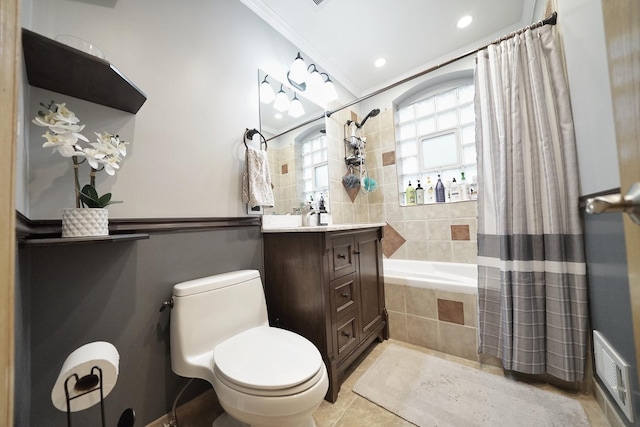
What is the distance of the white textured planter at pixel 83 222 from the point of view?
813 mm

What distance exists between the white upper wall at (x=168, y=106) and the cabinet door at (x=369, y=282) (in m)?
0.88

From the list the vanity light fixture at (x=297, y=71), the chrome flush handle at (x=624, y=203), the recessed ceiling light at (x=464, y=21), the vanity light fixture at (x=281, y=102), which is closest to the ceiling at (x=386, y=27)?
the recessed ceiling light at (x=464, y=21)

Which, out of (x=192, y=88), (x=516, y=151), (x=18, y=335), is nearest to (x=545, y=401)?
(x=516, y=151)

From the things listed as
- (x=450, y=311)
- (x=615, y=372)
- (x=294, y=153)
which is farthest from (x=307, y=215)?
(x=615, y=372)

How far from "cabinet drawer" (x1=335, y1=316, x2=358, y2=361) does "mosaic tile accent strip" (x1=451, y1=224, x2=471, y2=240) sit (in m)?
1.41

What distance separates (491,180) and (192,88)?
188 cm

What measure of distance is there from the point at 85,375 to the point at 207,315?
44 centimetres

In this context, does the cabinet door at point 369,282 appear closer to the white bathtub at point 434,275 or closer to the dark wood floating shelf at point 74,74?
the white bathtub at point 434,275

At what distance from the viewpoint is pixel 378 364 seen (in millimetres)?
1543

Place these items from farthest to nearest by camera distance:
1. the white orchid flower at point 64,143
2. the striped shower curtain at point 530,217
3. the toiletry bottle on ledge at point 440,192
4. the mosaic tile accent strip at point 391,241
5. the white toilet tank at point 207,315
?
the mosaic tile accent strip at point 391,241
the toiletry bottle on ledge at point 440,192
the striped shower curtain at point 530,217
the white toilet tank at point 207,315
the white orchid flower at point 64,143

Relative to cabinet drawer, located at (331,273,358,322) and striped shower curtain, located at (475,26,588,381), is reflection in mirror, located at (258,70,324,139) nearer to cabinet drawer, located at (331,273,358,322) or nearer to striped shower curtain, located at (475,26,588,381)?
cabinet drawer, located at (331,273,358,322)

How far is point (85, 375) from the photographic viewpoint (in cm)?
72

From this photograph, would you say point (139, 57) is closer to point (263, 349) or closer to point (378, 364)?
point (263, 349)

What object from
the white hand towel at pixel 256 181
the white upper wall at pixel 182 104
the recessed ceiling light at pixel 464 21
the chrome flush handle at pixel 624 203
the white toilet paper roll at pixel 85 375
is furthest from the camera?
the recessed ceiling light at pixel 464 21
